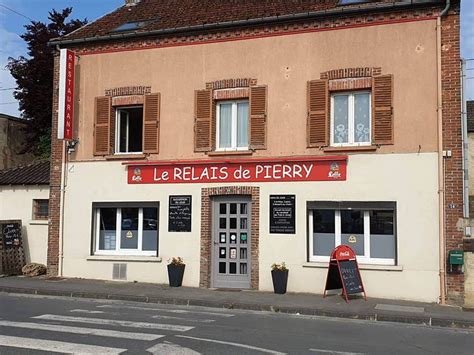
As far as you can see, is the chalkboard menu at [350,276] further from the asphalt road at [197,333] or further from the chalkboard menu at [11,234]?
the chalkboard menu at [11,234]

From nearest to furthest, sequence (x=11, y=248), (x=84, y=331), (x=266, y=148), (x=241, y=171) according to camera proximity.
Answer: (x=84, y=331), (x=266, y=148), (x=241, y=171), (x=11, y=248)

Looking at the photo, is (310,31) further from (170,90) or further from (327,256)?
(327,256)

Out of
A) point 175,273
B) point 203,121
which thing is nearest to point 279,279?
point 175,273

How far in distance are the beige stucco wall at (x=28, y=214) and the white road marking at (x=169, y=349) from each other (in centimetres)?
1069

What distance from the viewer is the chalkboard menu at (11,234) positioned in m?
16.1

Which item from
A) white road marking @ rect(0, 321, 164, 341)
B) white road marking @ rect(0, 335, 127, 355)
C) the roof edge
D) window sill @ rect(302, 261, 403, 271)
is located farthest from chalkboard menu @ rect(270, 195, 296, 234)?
white road marking @ rect(0, 335, 127, 355)

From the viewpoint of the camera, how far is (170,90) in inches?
585

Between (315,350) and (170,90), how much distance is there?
9355 millimetres

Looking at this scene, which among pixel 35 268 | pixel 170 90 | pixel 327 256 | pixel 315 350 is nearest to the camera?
pixel 315 350

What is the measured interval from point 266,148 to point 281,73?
1.98 m

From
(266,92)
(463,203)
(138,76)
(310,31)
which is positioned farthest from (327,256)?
(138,76)

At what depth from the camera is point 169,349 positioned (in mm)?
7105

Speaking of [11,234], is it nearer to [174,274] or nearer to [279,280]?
[174,274]

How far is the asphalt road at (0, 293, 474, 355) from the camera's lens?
729 cm
